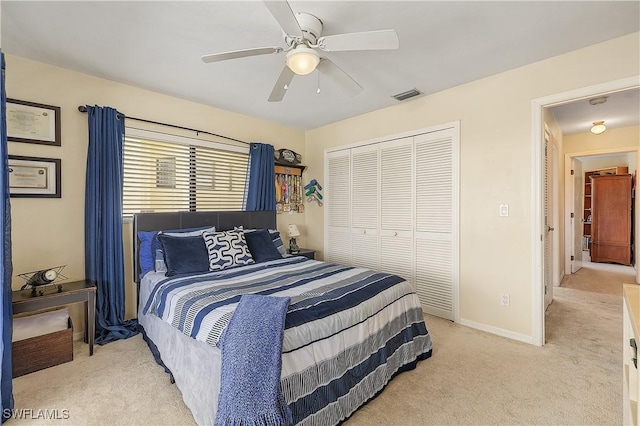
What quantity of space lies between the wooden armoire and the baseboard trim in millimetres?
5379

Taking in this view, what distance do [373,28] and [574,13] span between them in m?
1.31

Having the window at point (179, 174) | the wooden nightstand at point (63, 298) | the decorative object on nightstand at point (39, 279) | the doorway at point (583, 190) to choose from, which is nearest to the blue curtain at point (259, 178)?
the window at point (179, 174)

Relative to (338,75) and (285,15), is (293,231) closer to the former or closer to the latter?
(338,75)

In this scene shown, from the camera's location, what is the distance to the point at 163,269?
9.21 ft

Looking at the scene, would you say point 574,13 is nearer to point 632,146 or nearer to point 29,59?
point 632,146

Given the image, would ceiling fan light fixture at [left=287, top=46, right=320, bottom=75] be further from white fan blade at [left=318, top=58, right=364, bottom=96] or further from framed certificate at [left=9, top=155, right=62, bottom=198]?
framed certificate at [left=9, top=155, right=62, bottom=198]

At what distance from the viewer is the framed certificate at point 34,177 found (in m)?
2.50

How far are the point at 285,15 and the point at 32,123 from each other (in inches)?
98.9

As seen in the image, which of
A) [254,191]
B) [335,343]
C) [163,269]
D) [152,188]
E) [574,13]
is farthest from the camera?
[254,191]

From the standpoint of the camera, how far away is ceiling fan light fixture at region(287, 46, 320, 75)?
189 cm

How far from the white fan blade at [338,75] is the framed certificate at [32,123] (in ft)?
7.97

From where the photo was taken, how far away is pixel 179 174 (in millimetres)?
3529

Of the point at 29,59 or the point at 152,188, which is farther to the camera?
the point at 152,188

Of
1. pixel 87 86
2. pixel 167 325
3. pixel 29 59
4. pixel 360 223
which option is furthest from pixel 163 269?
pixel 360 223
